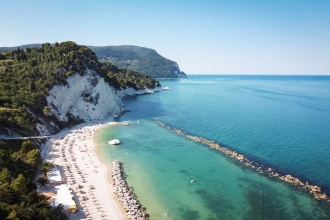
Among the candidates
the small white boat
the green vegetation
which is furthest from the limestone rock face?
the green vegetation

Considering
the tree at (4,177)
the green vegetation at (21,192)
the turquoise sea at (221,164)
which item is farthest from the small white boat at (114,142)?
the tree at (4,177)

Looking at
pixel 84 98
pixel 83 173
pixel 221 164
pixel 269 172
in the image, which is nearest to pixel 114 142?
pixel 83 173

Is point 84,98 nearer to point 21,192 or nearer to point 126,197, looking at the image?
point 126,197

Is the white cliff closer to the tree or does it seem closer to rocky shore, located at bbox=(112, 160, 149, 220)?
rocky shore, located at bbox=(112, 160, 149, 220)

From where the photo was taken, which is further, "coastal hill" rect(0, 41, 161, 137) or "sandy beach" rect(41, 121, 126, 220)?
"coastal hill" rect(0, 41, 161, 137)

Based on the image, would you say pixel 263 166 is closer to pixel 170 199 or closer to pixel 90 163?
pixel 170 199

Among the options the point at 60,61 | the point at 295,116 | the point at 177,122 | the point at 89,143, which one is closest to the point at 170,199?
the point at 89,143
